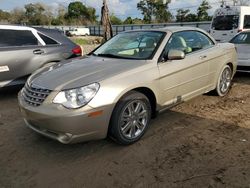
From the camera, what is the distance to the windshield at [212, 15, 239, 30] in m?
12.9

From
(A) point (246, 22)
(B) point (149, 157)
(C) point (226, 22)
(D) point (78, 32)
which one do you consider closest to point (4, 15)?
(D) point (78, 32)

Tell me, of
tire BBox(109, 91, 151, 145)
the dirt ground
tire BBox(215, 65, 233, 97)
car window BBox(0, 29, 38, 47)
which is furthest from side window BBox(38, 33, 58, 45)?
tire BBox(215, 65, 233, 97)

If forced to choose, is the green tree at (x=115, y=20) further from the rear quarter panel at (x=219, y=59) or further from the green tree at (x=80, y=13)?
the rear quarter panel at (x=219, y=59)

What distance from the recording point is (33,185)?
10.2 ft

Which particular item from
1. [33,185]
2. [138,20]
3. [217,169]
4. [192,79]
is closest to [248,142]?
Result: [217,169]

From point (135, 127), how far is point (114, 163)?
70 centimetres

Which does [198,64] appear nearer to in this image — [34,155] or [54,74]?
[54,74]

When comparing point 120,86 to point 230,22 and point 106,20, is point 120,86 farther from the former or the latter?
point 106,20

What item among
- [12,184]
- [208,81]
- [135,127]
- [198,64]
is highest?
[198,64]

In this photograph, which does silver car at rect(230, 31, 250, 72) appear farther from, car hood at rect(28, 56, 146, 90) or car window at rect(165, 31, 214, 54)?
car hood at rect(28, 56, 146, 90)

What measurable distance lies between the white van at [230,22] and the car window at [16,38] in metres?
9.13

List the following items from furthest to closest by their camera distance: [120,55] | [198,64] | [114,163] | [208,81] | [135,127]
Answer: [208,81] < [198,64] < [120,55] < [135,127] < [114,163]

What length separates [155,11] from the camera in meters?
56.6

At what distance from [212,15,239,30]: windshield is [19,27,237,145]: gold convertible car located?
332 inches
